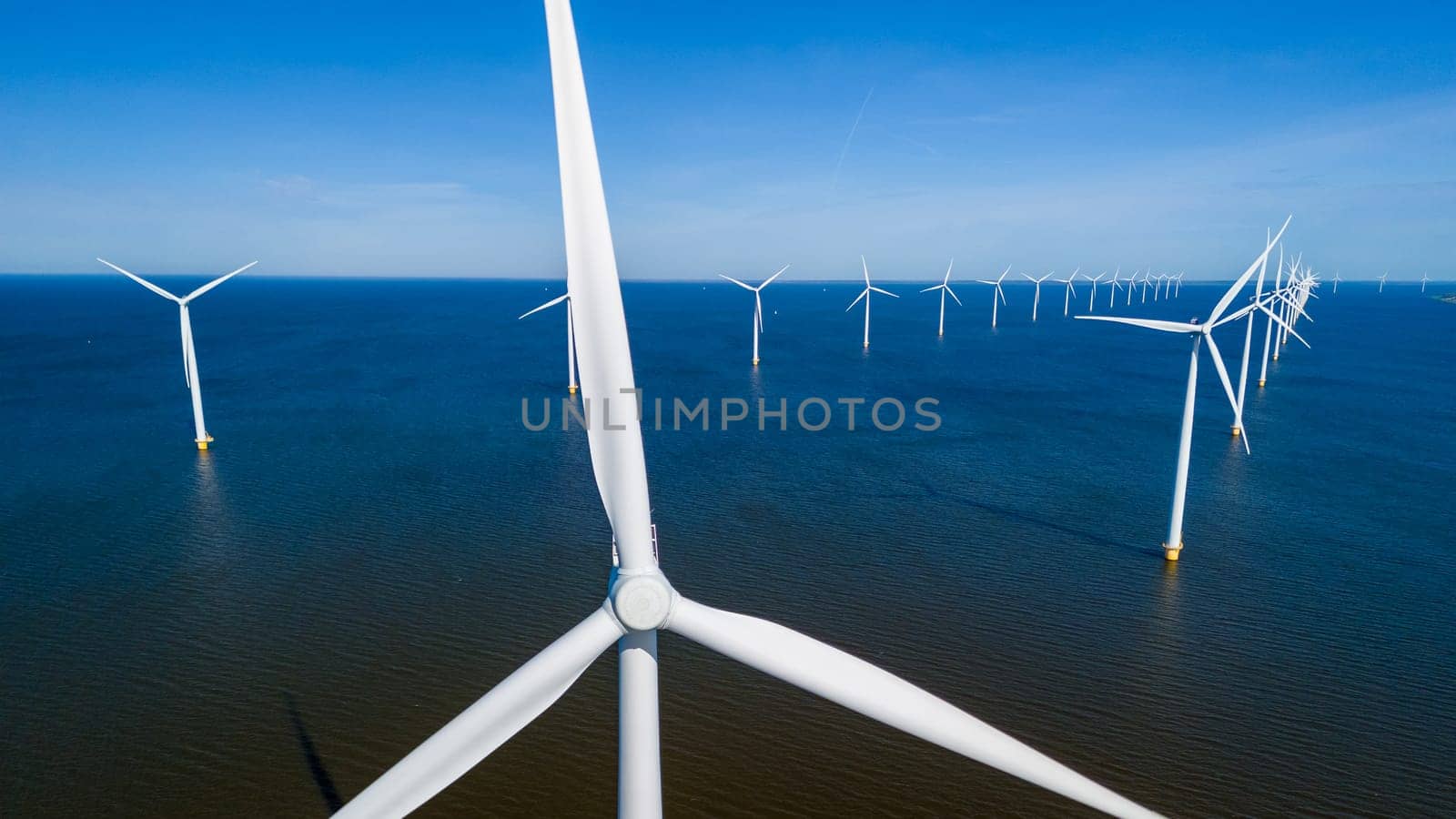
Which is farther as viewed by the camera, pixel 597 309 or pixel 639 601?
pixel 639 601

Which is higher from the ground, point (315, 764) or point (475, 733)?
point (475, 733)

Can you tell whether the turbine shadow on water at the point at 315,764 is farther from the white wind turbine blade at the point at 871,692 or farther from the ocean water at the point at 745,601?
the white wind turbine blade at the point at 871,692

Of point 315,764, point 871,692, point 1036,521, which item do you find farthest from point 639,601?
point 1036,521

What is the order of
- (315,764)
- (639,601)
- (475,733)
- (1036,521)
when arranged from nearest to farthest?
(639,601), (475,733), (315,764), (1036,521)

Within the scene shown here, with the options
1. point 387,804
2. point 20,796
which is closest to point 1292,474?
point 387,804

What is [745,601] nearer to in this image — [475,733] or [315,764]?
[315,764]

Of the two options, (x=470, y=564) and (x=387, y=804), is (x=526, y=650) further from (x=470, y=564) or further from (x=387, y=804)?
(x=387, y=804)

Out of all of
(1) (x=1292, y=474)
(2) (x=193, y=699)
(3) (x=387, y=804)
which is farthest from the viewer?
(1) (x=1292, y=474)
